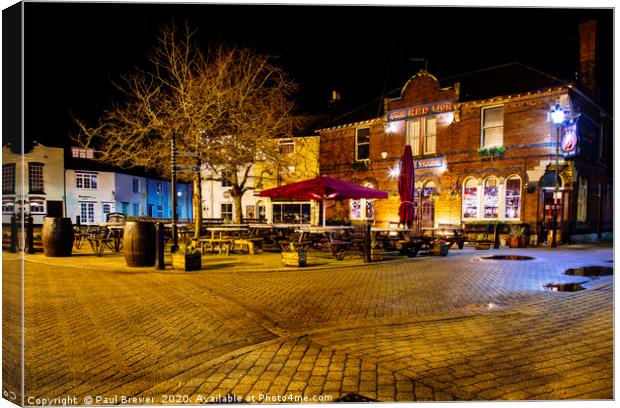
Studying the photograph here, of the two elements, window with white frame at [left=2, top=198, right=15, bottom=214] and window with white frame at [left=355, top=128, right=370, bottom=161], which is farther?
window with white frame at [left=355, top=128, right=370, bottom=161]

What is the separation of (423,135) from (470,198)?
398 centimetres

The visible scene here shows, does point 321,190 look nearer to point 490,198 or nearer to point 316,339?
point 316,339

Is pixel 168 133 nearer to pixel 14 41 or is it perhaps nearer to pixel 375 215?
pixel 14 41

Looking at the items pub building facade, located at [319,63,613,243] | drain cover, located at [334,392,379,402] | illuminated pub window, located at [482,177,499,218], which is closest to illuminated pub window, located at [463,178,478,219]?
pub building facade, located at [319,63,613,243]

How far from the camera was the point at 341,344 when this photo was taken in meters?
3.80

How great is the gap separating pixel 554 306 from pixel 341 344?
3.56 m

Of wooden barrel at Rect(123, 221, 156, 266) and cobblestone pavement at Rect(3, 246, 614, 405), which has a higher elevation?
wooden barrel at Rect(123, 221, 156, 266)

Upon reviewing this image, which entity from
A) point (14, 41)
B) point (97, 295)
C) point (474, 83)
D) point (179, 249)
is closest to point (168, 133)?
point (179, 249)

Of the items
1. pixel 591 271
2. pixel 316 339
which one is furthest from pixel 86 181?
pixel 591 271

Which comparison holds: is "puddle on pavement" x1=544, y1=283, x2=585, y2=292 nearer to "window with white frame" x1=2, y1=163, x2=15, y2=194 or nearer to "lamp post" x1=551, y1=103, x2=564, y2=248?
"window with white frame" x1=2, y1=163, x2=15, y2=194

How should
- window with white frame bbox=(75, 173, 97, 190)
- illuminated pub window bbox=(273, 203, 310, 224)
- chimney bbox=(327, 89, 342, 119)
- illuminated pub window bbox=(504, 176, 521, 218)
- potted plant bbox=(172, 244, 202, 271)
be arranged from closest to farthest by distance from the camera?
potted plant bbox=(172, 244, 202, 271), illuminated pub window bbox=(504, 176, 521, 218), window with white frame bbox=(75, 173, 97, 190), illuminated pub window bbox=(273, 203, 310, 224), chimney bbox=(327, 89, 342, 119)

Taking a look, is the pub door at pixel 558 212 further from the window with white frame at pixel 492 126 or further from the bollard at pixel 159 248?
the bollard at pixel 159 248

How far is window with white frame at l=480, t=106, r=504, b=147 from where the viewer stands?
1622 cm

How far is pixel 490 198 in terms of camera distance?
16422 mm
